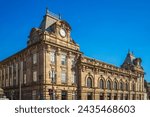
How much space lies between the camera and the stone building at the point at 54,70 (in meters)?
33.2

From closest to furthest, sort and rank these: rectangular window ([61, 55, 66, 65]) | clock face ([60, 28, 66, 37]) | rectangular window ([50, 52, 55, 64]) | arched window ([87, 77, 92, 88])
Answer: rectangular window ([50, 52, 55, 64]), rectangular window ([61, 55, 66, 65]), clock face ([60, 28, 66, 37]), arched window ([87, 77, 92, 88])

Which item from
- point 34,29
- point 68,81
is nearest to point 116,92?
point 68,81

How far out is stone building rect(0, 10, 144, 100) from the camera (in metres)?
33.2

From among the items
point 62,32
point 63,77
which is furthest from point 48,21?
point 63,77

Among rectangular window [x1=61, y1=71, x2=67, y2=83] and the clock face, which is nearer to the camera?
rectangular window [x1=61, y1=71, x2=67, y2=83]

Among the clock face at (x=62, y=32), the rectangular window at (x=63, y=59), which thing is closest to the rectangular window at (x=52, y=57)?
the rectangular window at (x=63, y=59)

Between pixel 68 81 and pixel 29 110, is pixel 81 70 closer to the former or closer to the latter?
pixel 68 81

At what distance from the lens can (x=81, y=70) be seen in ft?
127

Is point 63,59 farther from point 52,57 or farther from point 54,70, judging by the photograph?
point 54,70

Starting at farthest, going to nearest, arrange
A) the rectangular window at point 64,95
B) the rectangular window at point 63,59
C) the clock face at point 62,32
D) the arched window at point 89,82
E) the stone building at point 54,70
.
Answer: the arched window at point 89,82 → the clock face at point 62,32 → the rectangular window at point 63,59 → the rectangular window at point 64,95 → the stone building at point 54,70

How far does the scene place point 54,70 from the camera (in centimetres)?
3412

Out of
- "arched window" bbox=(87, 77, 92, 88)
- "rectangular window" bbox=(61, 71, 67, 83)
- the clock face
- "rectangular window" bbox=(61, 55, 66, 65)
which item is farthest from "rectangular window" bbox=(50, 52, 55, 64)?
"arched window" bbox=(87, 77, 92, 88)

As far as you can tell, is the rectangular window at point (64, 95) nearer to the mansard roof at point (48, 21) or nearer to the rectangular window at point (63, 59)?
the rectangular window at point (63, 59)

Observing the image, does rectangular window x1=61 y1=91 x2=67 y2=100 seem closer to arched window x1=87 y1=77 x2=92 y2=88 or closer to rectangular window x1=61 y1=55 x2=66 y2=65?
rectangular window x1=61 y1=55 x2=66 y2=65
